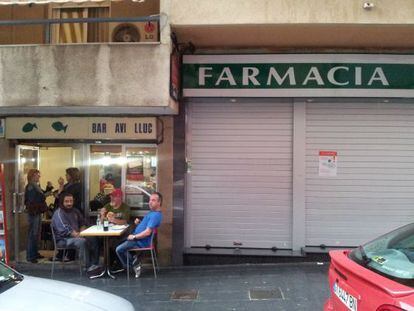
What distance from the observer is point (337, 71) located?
8.61 meters

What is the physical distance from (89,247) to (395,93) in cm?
576

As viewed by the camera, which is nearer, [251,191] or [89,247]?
[89,247]

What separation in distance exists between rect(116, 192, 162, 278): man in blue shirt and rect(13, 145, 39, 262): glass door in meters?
2.50

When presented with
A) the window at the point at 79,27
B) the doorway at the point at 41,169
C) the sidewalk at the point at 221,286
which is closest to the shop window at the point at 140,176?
the doorway at the point at 41,169

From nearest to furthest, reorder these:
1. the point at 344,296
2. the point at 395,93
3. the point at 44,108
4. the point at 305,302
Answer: the point at 344,296, the point at 305,302, the point at 44,108, the point at 395,93

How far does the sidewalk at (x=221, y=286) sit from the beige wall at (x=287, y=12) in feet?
12.6

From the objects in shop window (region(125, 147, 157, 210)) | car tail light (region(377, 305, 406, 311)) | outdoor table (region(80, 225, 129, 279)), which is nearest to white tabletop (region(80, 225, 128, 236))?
outdoor table (region(80, 225, 129, 279))

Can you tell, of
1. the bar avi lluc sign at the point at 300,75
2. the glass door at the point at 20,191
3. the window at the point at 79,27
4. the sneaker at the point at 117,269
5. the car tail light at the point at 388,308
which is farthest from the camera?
the glass door at the point at 20,191

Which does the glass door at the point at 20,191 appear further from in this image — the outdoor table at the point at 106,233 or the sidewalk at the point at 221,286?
the outdoor table at the point at 106,233

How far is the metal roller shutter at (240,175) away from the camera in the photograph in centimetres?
895

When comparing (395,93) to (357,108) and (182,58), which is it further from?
(182,58)

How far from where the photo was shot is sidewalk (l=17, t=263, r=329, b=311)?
6512mm

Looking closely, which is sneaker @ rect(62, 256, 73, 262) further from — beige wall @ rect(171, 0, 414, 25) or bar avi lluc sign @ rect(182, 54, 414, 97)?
beige wall @ rect(171, 0, 414, 25)

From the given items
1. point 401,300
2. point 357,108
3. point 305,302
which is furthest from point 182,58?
point 401,300
